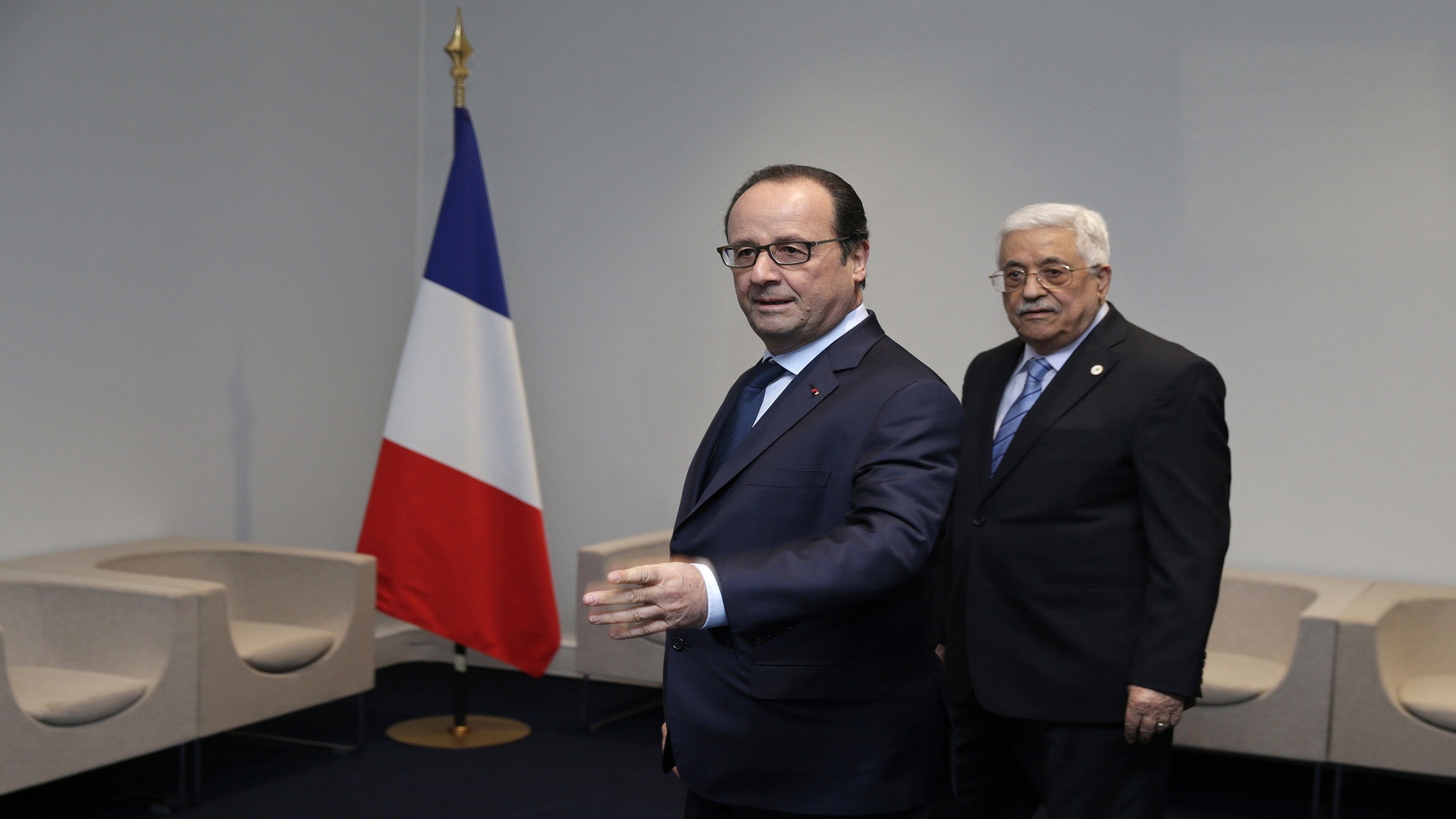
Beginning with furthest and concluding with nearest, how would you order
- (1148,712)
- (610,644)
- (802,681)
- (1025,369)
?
1. (610,644)
2. (1025,369)
3. (1148,712)
4. (802,681)

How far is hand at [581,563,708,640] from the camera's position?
146cm

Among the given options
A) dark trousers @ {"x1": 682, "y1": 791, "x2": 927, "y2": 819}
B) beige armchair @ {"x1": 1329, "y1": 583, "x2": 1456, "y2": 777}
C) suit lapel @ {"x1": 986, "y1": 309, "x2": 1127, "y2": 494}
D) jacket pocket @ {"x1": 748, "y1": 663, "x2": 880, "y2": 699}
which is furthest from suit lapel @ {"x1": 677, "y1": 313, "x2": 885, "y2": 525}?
beige armchair @ {"x1": 1329, "y1": 583, "x2": 1456, "y2": 777}

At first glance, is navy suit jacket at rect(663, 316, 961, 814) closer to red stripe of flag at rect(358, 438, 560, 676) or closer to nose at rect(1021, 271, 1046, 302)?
nose at rect(1021, 271, 1046, 302)

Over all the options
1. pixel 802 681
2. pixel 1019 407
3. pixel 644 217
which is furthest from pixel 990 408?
pixel 644 217

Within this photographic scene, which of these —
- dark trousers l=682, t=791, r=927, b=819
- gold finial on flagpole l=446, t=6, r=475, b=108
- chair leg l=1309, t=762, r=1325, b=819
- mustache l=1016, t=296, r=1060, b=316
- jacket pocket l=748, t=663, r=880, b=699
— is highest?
gold finial on flagpole l=446, t=6, r=475, b=108

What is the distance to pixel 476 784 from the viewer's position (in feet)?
13.9

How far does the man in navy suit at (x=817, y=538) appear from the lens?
1655 mm

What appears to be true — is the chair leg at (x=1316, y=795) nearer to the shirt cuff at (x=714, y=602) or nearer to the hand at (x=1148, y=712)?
the hand at (x=1148, y=712)

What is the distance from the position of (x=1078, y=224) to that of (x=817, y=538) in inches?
56.2

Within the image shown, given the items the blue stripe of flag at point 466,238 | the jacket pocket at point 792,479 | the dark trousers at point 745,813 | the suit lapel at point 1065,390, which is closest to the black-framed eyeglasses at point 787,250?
the jacket pocket at point 792,479

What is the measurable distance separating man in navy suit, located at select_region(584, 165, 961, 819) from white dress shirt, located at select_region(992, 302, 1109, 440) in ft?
3.17

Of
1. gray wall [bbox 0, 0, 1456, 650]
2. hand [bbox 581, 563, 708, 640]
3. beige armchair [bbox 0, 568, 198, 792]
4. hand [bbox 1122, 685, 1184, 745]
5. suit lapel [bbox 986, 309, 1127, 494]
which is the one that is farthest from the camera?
gray wall [bbox 0, 0, 1456, 650]

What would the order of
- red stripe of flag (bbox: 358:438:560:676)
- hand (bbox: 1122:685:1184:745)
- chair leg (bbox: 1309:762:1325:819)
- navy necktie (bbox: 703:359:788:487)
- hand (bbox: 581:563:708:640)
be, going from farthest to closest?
1. red stripe of flag (bbox: 358:438:560:676)
2. chair leg (bbox: 1309:762:1325:819)
3. hand (bbox: 1122:685:1184:745)
4. navy necktie (bbox: 703:359:788:487)
5. hand (bbox: 581:563:708:640)

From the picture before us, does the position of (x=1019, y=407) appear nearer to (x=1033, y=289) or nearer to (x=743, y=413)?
(x=1033, y=289)
